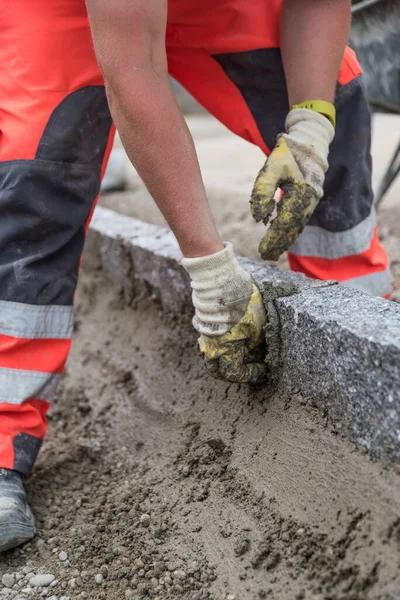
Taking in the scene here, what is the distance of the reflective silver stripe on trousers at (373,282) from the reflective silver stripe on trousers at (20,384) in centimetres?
120

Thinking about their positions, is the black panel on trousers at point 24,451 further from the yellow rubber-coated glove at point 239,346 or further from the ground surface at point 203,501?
the yellow rubber-coated glove at point 239,346

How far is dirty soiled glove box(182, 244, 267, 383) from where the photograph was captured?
173 cm

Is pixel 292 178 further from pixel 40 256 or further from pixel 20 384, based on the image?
pixel 20 384

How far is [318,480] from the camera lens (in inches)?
64.8

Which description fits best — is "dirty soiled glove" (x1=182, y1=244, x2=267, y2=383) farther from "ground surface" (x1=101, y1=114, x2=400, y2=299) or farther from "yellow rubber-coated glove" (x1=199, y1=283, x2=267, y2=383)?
"ground surface" (x1=101, y1=114, x2=400, y2=299)

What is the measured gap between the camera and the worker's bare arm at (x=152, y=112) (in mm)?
1561

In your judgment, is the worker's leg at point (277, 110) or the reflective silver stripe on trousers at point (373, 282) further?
the reflective silver stripe on trousers at point (373, 282)

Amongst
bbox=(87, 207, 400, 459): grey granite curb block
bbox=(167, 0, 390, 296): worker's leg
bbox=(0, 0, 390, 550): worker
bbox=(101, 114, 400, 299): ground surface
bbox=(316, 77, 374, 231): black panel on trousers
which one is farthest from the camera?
bbox=(101, 114, 400, 299): ground surface

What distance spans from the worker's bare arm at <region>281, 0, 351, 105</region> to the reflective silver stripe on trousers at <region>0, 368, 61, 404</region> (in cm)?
126

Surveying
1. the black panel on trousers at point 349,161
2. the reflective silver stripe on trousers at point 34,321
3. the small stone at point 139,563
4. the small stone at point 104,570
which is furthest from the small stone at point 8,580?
the black panel on trousers at point 349,161

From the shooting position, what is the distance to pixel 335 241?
8.07ft

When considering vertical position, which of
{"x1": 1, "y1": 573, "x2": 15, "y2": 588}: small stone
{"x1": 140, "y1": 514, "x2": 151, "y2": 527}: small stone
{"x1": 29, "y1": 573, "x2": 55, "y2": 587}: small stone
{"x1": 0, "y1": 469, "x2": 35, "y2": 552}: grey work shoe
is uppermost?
{"x1": 140, "y1": 514, "x2": 151, "y2": 527}: small stone

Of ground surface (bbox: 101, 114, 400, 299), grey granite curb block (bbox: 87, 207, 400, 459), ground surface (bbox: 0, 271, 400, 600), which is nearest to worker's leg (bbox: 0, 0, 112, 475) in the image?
ground surface (bbox: 0, 271, 400, 600)

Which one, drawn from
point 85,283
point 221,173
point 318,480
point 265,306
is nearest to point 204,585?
point 318,480
